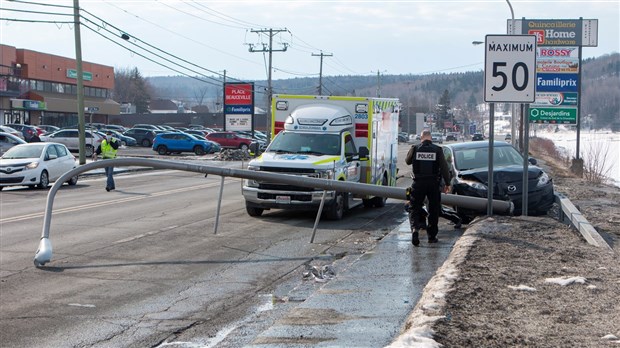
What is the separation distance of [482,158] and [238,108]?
34.6m

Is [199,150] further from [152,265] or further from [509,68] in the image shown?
[152,265]

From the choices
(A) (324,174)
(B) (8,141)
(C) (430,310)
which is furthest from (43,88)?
(C) (430,310)

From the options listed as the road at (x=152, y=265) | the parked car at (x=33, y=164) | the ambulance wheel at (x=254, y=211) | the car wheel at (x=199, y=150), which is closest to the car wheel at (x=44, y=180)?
the parked car at (x=33, y=164)

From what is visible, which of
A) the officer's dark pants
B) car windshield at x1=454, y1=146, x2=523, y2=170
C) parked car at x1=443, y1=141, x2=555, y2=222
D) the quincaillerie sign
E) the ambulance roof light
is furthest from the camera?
the quincaillerie sign

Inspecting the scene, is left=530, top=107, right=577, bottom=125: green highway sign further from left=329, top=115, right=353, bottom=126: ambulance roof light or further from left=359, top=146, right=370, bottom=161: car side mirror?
left=359, top=146, right=370, bottom=161: car side mirror

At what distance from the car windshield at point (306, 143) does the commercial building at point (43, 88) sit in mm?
60341

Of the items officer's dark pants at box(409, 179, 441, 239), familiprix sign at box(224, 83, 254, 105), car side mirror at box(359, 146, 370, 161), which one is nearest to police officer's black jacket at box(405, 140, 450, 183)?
officer's dark pants at box(409, 179, 441, 239)

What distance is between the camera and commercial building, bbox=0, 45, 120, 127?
3071 inches

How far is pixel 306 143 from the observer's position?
61.9 feet

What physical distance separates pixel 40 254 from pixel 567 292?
726 cm

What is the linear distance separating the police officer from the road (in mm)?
1213

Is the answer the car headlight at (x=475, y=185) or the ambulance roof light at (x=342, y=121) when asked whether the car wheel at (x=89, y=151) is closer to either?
the ambulance roof light at (x=342, y=121)

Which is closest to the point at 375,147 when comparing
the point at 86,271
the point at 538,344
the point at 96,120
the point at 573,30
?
the point at 86,271

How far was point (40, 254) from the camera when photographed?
463 inches
